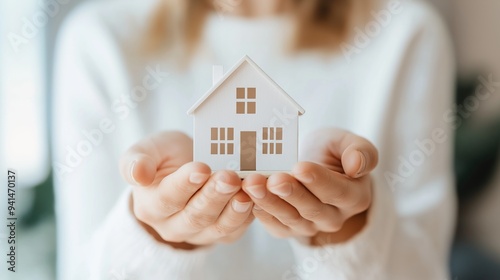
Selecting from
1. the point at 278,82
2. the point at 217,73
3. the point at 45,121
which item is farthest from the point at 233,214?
the point at 45,121

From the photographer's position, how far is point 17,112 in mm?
869

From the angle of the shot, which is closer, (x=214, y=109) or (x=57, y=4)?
(x=214, y=109)

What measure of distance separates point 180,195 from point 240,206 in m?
0.05

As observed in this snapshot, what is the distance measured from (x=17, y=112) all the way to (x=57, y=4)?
0.61ft

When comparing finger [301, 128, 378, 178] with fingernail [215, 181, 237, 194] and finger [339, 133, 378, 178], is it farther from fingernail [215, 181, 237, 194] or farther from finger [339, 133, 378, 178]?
fingernail [215, 181, 237, 194]

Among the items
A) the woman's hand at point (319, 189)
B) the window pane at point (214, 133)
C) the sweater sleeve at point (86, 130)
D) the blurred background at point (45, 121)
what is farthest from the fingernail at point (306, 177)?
the blurred background at point (45, 121)

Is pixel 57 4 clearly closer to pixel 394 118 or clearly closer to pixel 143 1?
pixel 143 1

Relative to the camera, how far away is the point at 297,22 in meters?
0.88

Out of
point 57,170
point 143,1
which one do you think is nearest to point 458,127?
point 143,1

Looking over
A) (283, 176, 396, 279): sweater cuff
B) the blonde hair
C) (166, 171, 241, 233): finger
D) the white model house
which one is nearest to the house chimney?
the white model house

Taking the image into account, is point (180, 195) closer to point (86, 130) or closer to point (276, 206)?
point (276, 206)

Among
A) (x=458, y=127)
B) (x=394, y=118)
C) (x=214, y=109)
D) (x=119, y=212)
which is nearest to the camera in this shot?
(x=214, y=109)

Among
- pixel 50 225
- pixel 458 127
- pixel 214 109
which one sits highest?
pixel 214 109

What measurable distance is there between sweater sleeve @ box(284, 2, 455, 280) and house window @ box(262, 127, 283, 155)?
0.83 feet
